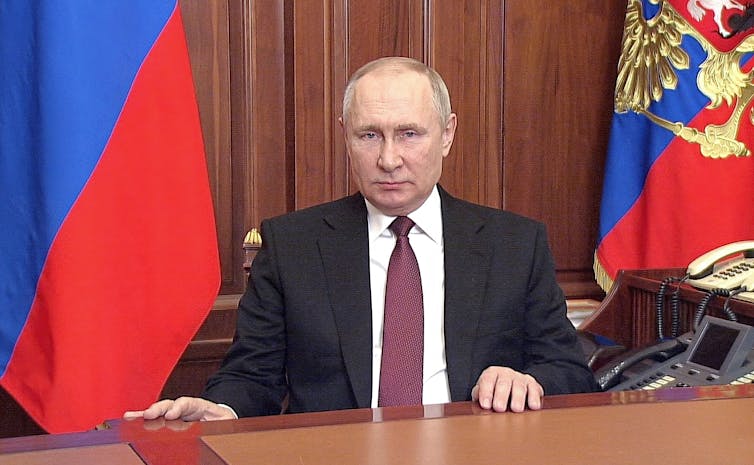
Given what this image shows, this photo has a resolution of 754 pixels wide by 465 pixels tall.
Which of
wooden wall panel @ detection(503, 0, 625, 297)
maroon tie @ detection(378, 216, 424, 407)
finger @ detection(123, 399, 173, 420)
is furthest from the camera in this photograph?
wooden wall panel @ detection(503, 0, 625, 297)

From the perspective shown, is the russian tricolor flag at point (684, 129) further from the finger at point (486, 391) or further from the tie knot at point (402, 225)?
the finger at point (486, 391)

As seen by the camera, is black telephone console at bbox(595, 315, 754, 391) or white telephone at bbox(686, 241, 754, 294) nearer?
black telephone console at bbox(595, 315, 754, 391)

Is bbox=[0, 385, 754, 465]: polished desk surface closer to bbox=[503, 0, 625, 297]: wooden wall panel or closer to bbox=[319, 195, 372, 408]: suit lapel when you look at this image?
bbox=[319, 195, 372, 408]: suit lapel

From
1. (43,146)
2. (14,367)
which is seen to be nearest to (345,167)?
(43,146)

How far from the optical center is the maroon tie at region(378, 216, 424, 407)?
193 centimetres

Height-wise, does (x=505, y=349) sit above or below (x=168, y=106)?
below

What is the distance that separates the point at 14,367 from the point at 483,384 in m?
1.67

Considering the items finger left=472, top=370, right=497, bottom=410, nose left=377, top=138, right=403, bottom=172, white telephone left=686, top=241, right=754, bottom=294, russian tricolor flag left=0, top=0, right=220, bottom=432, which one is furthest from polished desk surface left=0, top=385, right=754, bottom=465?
russian tricolor flag left=0, top=0, right=220, bottom=432

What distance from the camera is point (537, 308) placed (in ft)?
6.79

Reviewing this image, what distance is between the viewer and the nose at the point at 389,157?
1987 millimetres

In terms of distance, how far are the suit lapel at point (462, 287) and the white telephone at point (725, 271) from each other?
671 millimetres

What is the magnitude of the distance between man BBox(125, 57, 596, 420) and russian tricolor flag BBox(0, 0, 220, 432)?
652 millimetres

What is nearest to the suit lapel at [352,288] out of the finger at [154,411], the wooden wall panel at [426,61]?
the finger at [154,411]

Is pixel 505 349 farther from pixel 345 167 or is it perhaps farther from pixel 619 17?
pixel 619 17
